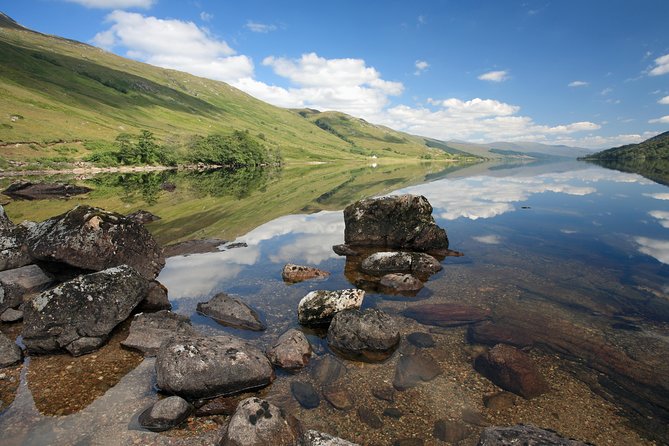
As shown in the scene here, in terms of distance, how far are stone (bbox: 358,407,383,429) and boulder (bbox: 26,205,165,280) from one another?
50.9 ft

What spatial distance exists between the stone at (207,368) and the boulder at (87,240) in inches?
367

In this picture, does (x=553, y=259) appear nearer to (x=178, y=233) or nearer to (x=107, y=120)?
(x=178, y=233)

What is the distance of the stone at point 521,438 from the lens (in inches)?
326

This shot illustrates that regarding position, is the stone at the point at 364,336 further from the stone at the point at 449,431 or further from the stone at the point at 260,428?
the stone at the point at 260,428

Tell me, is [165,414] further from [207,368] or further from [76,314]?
[76,314]

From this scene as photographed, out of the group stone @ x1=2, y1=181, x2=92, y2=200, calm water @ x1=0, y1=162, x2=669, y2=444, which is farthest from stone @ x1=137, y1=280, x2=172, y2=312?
stone @ x1=2, y1=181, x2=92, y2=200

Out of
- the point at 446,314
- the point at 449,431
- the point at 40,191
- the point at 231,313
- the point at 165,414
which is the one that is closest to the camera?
the point at 449,431

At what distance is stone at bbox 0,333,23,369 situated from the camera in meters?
13.2

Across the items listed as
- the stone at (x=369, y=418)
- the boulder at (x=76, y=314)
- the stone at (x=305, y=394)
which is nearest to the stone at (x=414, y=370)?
the stone at (x=369, y=418)

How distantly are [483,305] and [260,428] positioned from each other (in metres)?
13.9

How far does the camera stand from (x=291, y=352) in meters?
13.6

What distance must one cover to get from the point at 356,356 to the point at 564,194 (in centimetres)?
6794

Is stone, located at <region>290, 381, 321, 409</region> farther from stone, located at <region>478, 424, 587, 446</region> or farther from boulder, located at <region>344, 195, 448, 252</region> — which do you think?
boulder, located at <region>344, 195, 448, 252</region>

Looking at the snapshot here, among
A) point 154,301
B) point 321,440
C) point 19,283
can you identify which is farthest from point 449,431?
point 19,283
